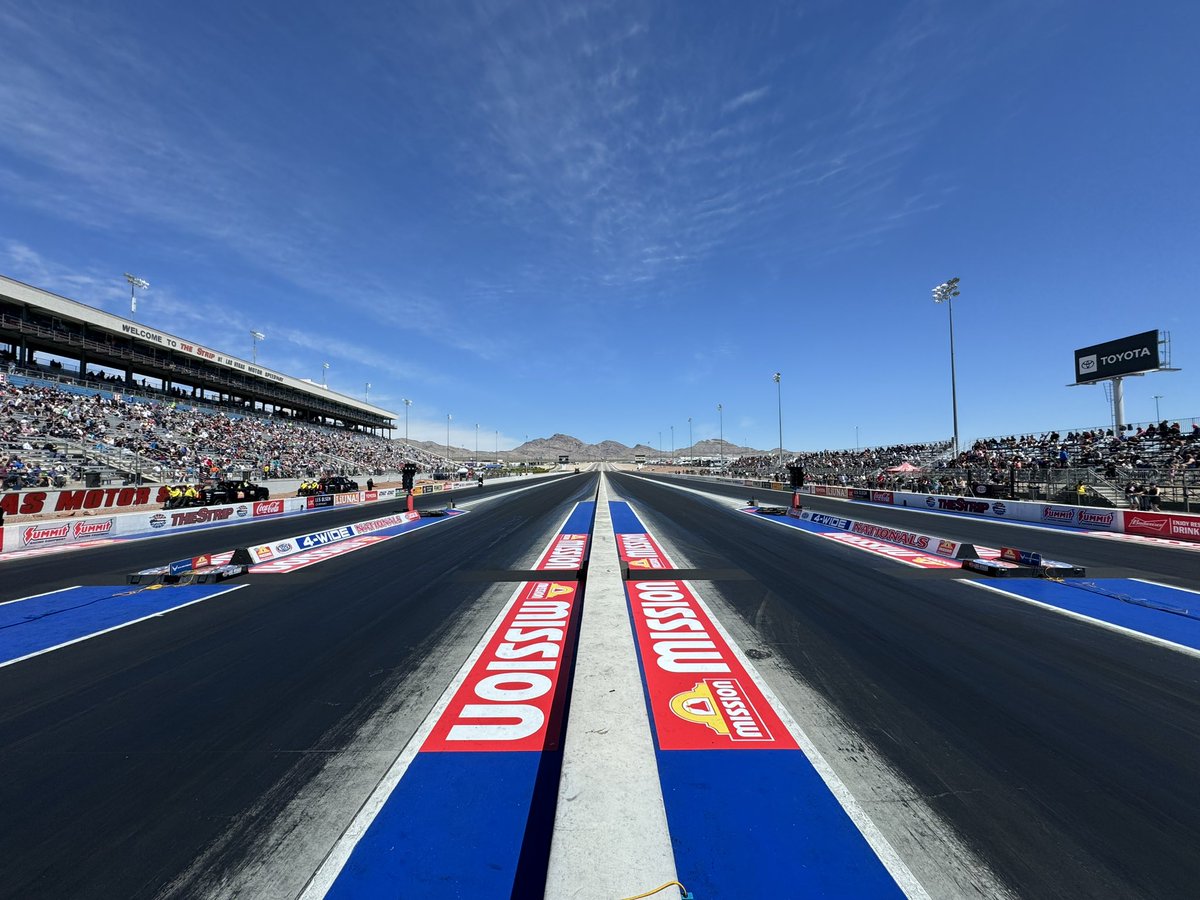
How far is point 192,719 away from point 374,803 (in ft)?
7.88

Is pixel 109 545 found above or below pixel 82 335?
below

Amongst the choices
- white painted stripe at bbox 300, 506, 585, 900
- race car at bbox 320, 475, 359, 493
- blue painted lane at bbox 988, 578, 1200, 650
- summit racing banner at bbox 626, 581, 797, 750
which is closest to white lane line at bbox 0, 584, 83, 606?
white painted stripe at bbox 300, 506, 585, 900

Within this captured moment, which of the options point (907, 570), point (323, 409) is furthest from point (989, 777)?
point (323, 409)

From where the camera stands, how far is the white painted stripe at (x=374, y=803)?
2481mm

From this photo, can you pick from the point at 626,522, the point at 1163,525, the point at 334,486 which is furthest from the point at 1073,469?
the point at 334,486

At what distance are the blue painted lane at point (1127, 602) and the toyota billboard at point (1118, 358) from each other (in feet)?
105

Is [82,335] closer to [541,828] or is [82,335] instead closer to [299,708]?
[299,708]

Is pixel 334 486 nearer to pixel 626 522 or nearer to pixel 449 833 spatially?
pixel 626 522

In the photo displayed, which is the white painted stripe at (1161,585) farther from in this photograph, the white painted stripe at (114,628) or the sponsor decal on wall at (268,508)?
the sponsor decal on wall at (268,508)

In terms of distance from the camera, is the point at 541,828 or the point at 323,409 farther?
the point at 323,409

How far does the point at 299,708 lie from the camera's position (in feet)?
14.5

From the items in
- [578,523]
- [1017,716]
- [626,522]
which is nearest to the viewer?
[1017,716]

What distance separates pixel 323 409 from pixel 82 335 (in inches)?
1342

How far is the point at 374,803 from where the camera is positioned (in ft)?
10.2
